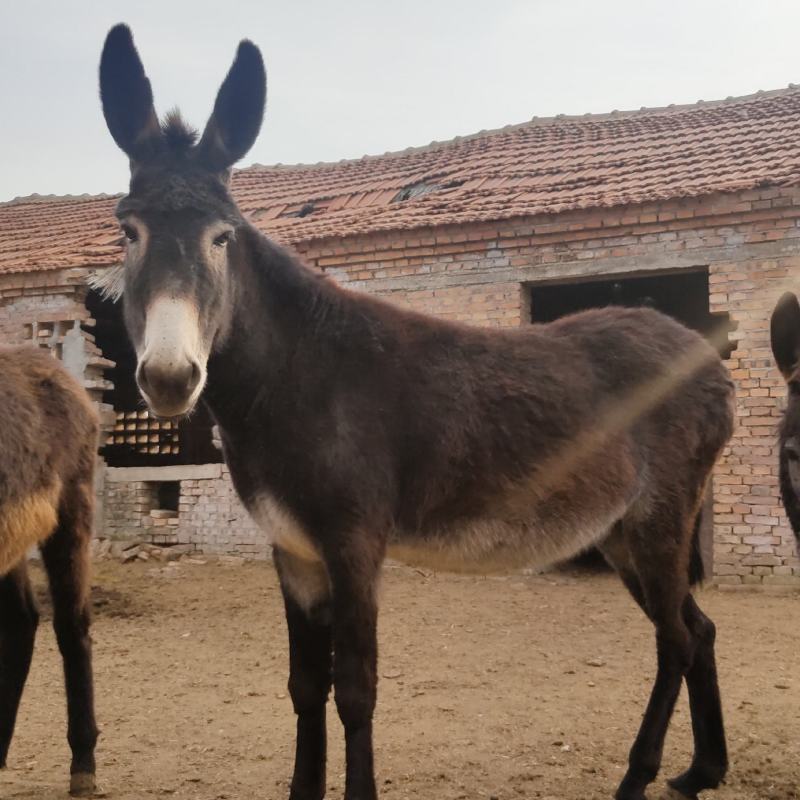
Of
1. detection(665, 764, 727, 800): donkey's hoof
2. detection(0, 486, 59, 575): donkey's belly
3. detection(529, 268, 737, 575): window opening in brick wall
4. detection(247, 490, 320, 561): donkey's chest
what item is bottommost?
detection(665, 764, 727, 800): donkey's hoof

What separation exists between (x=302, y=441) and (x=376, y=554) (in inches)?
18.3

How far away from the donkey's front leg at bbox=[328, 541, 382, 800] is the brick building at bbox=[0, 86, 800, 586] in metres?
5.45

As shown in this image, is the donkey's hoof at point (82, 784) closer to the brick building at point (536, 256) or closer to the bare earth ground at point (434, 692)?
the bare earth ground at point (434, 692)

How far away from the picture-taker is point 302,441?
10.1ft

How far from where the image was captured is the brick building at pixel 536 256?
29.8 ft

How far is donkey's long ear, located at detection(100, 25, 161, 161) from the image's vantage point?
3.19 m

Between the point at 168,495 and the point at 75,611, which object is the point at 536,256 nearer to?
the point at 168,495

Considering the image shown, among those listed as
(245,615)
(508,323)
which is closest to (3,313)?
(245,615)

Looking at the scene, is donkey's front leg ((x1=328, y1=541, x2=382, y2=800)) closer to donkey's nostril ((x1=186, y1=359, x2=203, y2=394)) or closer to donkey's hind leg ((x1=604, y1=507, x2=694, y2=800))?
donkey's nostril ((x1=186, y1=359, x2=203, y2=394))

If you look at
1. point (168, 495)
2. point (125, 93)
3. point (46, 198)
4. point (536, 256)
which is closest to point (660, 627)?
point (125, 93)

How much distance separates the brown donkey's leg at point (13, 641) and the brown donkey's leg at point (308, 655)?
1.82 m

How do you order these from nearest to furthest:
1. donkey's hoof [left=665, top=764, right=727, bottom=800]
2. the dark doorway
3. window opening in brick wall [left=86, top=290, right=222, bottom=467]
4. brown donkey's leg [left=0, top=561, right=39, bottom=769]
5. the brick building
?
donkey's hoof [left=665, top=764, right=727, bottom=800] < brown donkey's leg [left=0, top=561, right=39, bottom=769] < the brick building < the dark doorway < window opening in brick wall [left=86, top=290, right=222, bottom=467]

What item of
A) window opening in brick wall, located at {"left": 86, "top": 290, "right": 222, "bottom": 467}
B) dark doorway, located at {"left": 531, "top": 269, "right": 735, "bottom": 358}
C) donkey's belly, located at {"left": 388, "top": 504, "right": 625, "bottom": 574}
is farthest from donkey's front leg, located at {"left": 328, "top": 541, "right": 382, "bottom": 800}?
dark doorway, located at {"left": 531, "top": 269, "right": 735, "bottom": 358}

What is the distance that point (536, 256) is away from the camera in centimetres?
1005
